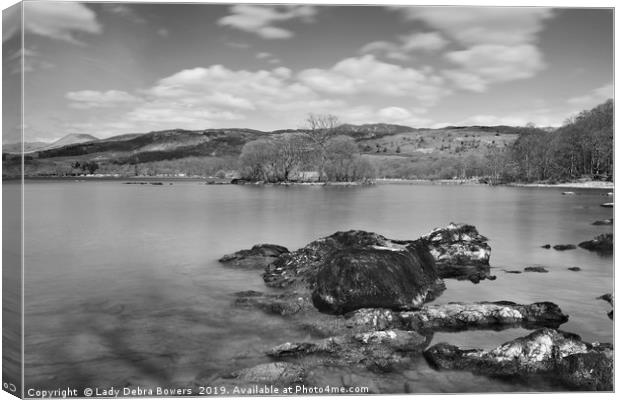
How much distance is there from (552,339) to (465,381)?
872 millimetres

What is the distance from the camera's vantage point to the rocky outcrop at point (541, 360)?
3.85 metres

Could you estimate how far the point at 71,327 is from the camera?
15.6 feet

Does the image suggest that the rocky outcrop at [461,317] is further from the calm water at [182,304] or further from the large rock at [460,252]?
the large rock at [460,252]

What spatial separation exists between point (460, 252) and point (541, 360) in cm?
380

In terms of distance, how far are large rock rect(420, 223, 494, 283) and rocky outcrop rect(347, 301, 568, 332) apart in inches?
70.7

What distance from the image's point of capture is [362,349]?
4.14 m

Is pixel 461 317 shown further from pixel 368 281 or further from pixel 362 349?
pixel 362 349

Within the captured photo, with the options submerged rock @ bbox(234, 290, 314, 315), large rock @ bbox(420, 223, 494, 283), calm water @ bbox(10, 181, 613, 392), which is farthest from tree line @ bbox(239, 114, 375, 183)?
submerged rock @ bbox(234, 290, 314, 315)

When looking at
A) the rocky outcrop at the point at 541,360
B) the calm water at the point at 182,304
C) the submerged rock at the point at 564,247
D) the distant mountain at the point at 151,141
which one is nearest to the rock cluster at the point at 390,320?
the rocky outcrop at the point at 541,360

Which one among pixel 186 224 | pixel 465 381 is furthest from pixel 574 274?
pixel 186 224

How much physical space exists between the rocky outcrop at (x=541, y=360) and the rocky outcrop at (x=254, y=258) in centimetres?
399

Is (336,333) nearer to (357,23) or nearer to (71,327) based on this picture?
(71,327)

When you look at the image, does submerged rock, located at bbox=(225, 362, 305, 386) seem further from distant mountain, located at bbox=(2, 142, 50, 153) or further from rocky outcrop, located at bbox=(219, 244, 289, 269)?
rocky outcrop, located at bbox=(219, 244, 289, 269)

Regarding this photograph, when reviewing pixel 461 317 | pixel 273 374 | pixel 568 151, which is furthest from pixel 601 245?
pixel 568 151
